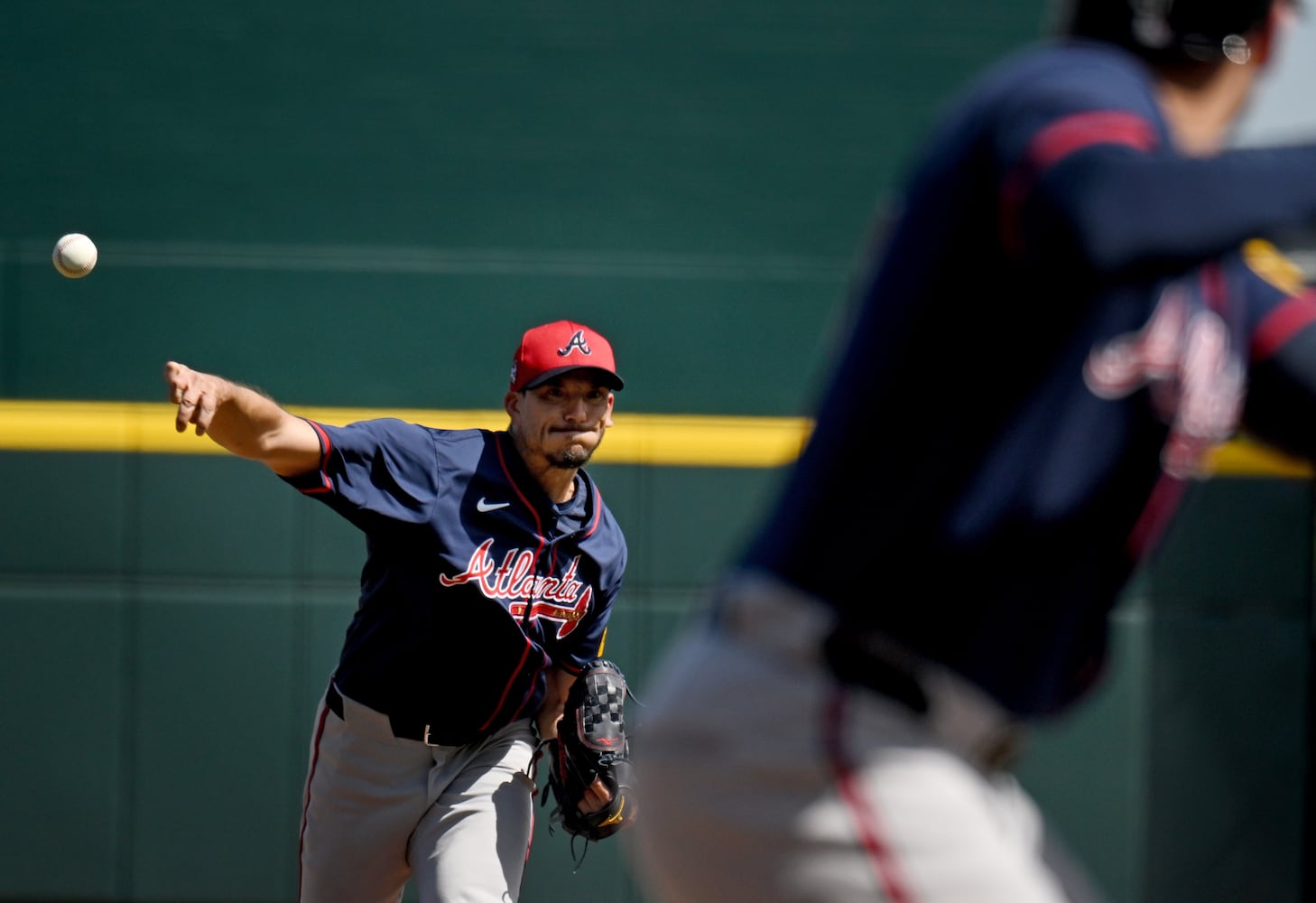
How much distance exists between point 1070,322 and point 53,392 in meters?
5.38

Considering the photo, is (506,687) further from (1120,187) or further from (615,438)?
(1120,187)

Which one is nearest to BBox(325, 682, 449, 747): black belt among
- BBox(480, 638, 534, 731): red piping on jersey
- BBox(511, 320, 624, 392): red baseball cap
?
BBox(480, 638, 534, 731): red piping on jersey

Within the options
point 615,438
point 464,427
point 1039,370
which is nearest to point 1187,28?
point 1039,370

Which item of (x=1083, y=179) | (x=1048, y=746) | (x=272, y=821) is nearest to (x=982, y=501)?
(x=1083, y=179)

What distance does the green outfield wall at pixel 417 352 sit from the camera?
18.6ft

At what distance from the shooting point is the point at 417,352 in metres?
6.11

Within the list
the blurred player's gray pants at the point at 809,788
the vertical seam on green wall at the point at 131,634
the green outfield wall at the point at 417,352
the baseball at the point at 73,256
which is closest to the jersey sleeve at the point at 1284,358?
the blurred player's gray pants at the point at 809,788

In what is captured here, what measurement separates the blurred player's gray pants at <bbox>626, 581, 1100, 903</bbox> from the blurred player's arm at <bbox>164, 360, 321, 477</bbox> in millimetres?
1908

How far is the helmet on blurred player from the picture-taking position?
1587 millimetres

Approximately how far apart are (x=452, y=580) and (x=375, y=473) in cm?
32

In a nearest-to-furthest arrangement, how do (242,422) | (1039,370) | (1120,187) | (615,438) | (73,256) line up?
(1120,187) → (1039,370) → (242,422) → (73,256) → (615,438)

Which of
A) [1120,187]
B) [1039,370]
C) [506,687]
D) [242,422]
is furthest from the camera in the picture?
[506,687]

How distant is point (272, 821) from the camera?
228 inches

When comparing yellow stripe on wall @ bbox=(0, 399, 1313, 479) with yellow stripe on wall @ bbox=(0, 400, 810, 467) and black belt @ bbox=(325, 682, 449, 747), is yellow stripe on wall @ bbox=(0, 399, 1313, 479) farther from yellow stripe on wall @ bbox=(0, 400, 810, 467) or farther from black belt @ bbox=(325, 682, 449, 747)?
black belt @ bbox=(325, 682, 449, 747)
